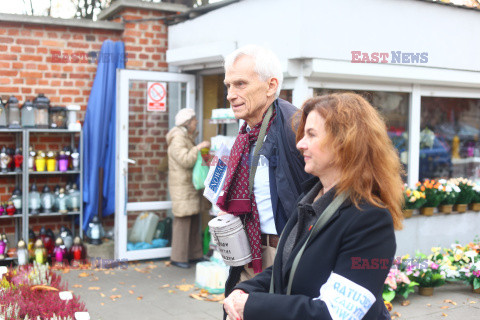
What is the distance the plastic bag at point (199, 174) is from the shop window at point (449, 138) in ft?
8.65

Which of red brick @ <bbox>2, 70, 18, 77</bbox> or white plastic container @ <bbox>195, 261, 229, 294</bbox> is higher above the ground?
red brick @ <bbox>2, 70, 18, 77</bbox>

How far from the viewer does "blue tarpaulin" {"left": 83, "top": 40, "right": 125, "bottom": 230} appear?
7.66 metres

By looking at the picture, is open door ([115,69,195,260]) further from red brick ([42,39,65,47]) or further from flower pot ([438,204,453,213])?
flower pot ([438,204,453,213])

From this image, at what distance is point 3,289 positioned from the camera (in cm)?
387

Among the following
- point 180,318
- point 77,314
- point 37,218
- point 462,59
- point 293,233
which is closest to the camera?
point 293,233

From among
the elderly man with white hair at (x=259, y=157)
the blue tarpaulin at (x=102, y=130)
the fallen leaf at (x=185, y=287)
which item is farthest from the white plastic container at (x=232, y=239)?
the blue tarpaulin at (x=102, y=130)

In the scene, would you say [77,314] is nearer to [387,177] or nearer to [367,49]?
[387,177]

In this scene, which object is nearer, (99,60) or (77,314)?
(77,314)

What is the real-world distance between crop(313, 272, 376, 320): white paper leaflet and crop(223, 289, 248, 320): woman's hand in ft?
1.06

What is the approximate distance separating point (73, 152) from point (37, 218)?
101 centimetres

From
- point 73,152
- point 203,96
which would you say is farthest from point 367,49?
point 73,152

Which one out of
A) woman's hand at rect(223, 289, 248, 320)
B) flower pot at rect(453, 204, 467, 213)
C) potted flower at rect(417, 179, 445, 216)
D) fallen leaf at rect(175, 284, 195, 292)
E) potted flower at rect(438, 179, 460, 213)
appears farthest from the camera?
flower pot at rect(453, 204, 467, 213)
